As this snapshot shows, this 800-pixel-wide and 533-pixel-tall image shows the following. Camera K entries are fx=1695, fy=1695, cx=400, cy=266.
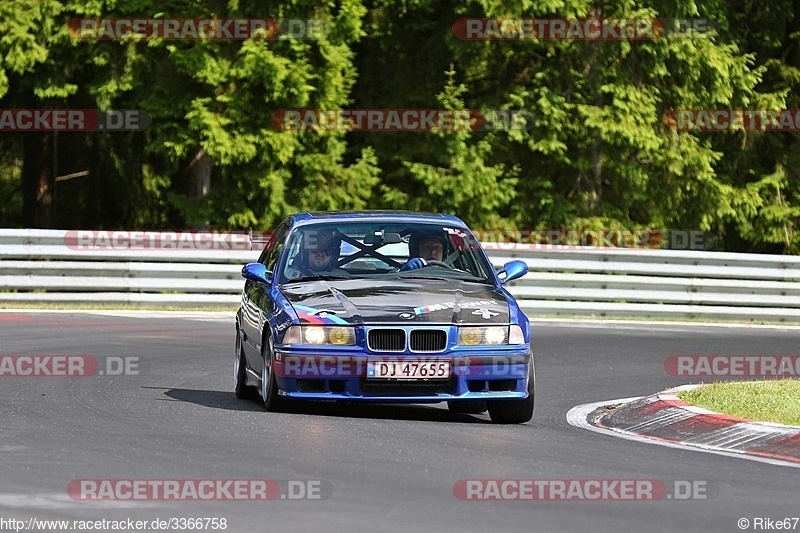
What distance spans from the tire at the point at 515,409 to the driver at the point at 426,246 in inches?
55.7

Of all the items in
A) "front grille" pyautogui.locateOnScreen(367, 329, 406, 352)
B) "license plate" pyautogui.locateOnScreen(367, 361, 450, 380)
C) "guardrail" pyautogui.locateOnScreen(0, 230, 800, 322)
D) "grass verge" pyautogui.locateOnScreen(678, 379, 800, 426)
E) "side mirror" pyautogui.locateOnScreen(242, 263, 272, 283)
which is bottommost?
"guardrail" pyautogui.locateOnScreen(0, 230, 800, 322)

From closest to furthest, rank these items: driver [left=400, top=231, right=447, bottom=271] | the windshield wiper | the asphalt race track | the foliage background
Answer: the asphalt race track → the windshield wiper → driver [left=400, top=231, right=447, bottom=271] → the foliage background

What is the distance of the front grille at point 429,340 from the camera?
37.3 ft

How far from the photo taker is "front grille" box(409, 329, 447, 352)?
11.4 meters

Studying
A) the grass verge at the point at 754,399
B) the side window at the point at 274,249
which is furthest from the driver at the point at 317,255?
the grass verge at the point at 754,399

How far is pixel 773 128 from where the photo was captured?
32.2 meters

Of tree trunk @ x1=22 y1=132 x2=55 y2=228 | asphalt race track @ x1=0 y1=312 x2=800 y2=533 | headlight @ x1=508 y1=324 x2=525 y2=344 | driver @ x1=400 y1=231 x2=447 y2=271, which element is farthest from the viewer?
tree trunk @ x1=22 y1=132 x2=55 y2=228

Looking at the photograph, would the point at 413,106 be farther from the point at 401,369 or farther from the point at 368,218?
the point at 401,369

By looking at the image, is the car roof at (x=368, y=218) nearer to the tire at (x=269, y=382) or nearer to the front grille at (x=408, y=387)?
the tire at (x=269, y=382)

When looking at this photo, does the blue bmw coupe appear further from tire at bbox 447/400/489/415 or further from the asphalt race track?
tire at bbox 447/400/489/415

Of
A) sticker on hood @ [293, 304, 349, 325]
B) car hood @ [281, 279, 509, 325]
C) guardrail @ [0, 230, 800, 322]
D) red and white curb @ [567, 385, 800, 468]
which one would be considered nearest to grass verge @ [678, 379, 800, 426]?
red and white curb @ [567, 385, 800, 468]

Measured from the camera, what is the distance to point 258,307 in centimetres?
1265

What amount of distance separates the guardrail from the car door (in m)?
8.64

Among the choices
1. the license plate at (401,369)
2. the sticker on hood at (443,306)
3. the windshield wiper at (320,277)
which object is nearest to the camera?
the license plate at (401,369)
